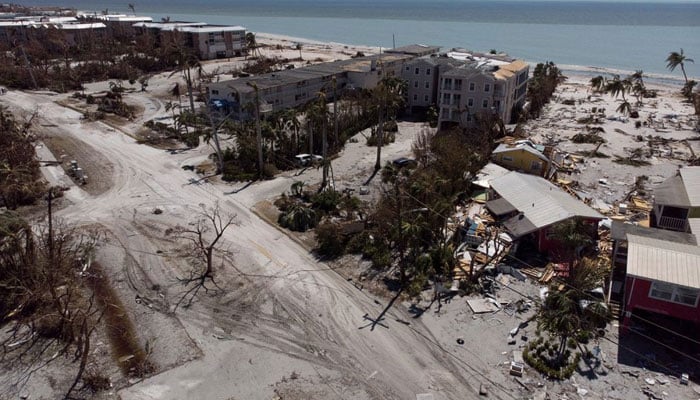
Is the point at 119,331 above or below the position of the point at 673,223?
below

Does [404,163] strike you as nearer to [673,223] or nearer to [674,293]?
[673,223]

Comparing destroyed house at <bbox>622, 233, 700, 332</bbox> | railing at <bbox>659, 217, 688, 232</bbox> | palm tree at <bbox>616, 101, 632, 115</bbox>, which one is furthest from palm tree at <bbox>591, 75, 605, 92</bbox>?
destroyed house at <bbox>622, 233, 700, 332</bbox>

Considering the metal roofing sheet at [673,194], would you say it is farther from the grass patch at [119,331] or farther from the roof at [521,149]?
the grass patch at [119,331]

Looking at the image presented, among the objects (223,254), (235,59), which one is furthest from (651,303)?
(235,59)

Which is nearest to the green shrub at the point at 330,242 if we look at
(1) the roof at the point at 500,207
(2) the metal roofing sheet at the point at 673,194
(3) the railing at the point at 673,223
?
(1) the roof at the point at 500,207

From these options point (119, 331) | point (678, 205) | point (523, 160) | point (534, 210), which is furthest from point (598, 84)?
point (119, 331)

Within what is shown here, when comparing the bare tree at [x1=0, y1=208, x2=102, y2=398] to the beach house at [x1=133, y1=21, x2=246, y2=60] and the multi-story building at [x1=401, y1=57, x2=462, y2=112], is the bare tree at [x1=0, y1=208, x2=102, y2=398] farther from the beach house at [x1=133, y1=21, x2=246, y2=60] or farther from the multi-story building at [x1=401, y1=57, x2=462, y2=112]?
the beach house at [x1=133, y1=21, x2=246, y2=60]

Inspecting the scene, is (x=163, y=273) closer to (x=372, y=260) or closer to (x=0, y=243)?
(x=0, y=243)
